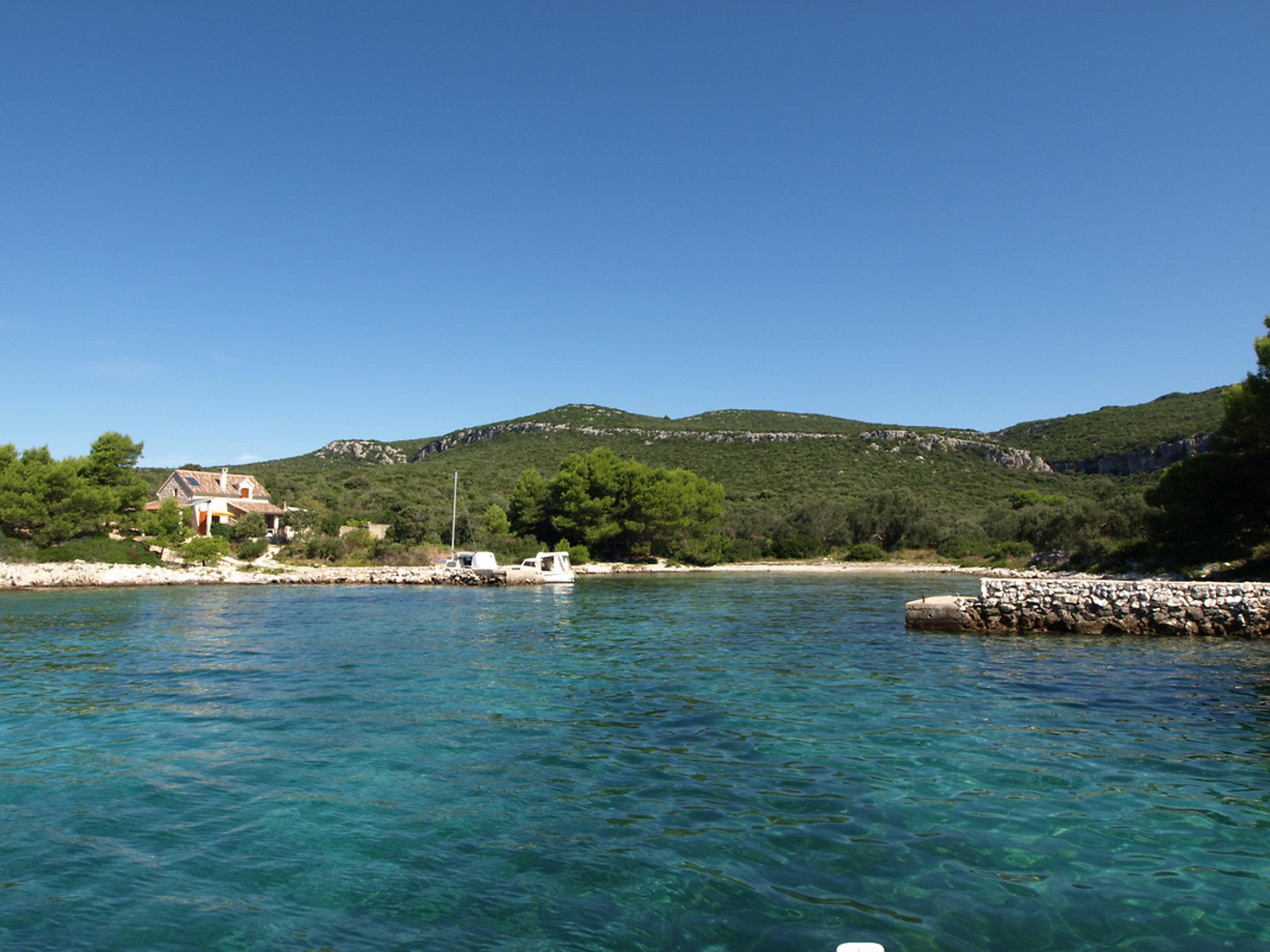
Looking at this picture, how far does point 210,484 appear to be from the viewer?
2247 inches

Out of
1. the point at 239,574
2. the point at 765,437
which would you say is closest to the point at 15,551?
the point at 239,574

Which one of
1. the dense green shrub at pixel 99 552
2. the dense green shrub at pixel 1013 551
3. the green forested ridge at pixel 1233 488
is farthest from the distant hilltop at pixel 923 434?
the dense green shrub at pixel 99 552

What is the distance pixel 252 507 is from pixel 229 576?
686 inches

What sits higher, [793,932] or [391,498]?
[391,498]

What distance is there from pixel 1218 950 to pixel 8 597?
1409 inches

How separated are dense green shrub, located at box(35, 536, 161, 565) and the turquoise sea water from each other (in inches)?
1118

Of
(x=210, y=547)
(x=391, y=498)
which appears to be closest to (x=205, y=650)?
(x=210, y=547)

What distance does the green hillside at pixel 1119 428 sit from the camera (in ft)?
237

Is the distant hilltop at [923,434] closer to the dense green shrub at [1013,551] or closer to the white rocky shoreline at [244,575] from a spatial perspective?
the dense green shrub at [1013,551]

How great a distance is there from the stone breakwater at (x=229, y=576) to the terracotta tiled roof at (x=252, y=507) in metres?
13.4

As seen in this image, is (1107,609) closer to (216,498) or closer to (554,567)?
(554,567)

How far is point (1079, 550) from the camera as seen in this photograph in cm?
4562

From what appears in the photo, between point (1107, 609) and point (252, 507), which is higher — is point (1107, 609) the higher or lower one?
the lower one

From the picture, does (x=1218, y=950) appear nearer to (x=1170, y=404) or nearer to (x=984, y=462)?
(x=984, y=462)
